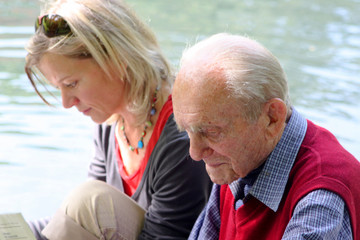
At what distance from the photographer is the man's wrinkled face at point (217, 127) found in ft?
4.87

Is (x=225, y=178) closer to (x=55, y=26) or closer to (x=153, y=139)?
(x=153, y=139)

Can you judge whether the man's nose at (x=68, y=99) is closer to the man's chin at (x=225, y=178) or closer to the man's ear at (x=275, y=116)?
the man's chin at (x=225, y=178)

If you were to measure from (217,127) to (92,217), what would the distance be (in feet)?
2.56

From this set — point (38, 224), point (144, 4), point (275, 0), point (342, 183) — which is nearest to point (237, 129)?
point (342, 183)

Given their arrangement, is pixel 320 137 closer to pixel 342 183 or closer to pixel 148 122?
pixel 342 183

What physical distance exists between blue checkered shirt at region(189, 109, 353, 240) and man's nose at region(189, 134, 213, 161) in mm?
149

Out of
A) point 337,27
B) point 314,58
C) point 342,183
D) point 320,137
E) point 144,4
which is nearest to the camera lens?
point 342,183

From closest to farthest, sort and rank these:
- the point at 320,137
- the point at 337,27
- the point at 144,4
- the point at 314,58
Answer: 1. the point at 320,137
2. the point at 314,58
3. the point at 337,27
4. the point at 144,4

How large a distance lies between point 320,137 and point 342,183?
0.17 meters

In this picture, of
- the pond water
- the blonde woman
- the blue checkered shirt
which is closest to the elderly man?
the blue checkered shirt

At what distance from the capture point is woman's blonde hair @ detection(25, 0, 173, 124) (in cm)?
221

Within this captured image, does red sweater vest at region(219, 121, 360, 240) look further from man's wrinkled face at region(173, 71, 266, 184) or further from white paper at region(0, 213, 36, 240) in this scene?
white paper at region(0, 213, 36, 240)

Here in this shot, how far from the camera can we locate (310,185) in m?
1.45

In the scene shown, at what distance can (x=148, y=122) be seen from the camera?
7.70ft
